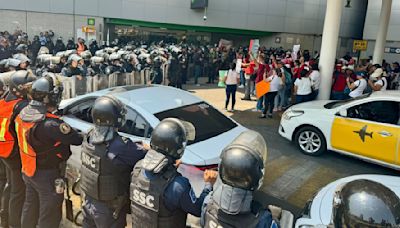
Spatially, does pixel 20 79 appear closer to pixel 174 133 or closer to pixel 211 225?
pixel 174 133

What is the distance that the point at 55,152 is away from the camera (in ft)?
11.2

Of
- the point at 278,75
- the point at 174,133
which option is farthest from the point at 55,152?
the point at 278,75

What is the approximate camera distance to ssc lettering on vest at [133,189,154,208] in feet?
8.13

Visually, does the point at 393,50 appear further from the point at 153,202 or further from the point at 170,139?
the point at 153,202

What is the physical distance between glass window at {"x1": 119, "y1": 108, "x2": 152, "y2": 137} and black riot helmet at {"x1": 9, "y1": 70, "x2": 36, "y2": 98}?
1202mm

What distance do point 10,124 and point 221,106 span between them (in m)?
8.41

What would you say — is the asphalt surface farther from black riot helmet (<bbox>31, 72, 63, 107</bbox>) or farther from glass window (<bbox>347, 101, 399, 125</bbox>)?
black riot helmet (<bbox>31, 72, 63, 107</bbox>)

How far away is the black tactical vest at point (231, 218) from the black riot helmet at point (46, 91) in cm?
216

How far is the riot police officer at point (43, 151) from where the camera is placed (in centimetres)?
329

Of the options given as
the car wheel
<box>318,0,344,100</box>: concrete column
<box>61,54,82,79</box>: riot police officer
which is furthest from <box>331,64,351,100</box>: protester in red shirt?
<box>61,54,82,79</box>: riot police officer

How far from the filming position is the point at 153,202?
2471mm

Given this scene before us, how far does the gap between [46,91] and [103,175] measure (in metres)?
1.16

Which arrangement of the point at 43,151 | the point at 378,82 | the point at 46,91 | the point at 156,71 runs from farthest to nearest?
the point at 156,71 → the point at 378,82 → the point at 46,91 → the point at 43,151

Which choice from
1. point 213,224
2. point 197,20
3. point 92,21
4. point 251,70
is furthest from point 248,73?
point 197,20
